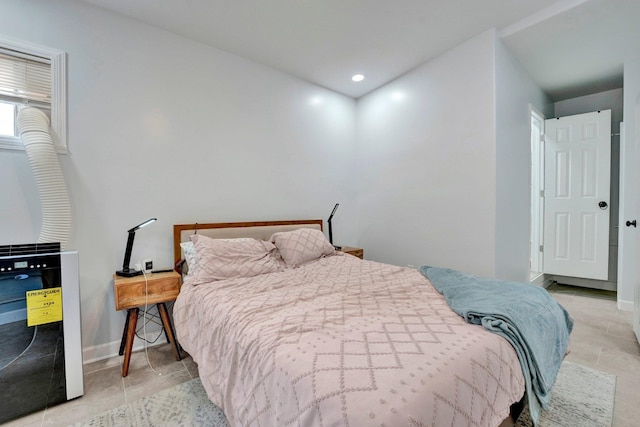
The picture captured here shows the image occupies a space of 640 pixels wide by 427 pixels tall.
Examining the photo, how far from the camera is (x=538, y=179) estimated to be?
4.22 metres

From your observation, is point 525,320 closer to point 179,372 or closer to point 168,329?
point 179,372

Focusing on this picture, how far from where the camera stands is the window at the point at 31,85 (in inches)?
78.8

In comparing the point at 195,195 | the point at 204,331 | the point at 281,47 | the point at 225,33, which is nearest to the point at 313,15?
the point at 281,47

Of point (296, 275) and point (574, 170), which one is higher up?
point (574, 170)

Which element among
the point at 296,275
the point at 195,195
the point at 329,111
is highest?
the point at 329,111

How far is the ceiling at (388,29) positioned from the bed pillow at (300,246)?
1841mm

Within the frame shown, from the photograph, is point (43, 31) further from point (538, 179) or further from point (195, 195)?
point (538, 179)

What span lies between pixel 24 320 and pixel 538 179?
18.2 feet

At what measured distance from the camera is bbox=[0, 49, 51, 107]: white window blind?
2.02 metres

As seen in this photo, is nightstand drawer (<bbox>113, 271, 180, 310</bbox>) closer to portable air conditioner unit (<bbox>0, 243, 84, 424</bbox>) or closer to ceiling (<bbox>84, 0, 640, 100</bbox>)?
portable air conditioner unit (<bbox>0, 243, 84, 424</bbox>)

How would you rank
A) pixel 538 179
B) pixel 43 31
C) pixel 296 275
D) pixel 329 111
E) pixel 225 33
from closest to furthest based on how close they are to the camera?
pixel 43 31 → pixel 296 275 → pixel 225 33 → pixel 329 111 → pixel 538 179

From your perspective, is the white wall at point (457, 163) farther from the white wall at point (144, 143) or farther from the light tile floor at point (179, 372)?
the white wall at point (144, 143)

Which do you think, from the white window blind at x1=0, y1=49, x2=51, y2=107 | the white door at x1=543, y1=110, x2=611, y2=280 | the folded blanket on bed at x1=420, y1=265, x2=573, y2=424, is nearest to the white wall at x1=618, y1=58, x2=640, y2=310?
the white door at x1=543, y1=110, x2=611, y2=280

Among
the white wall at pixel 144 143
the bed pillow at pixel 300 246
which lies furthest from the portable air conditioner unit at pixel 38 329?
the bed pillow at pixel 300 246
